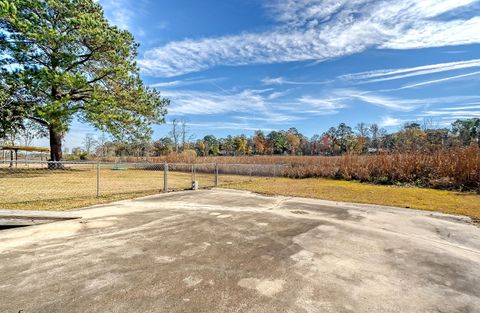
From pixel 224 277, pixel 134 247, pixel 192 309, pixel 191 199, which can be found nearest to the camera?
pixel 192 309

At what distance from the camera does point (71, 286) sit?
110 inches

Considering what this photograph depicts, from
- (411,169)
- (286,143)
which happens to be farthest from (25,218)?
(286,143)

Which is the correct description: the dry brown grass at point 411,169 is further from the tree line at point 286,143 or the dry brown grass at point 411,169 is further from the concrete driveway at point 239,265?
the tree line at point 286,143

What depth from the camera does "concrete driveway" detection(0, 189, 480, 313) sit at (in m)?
2.54

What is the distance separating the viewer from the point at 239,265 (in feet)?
11.2

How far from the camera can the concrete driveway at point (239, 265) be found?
2.54 m

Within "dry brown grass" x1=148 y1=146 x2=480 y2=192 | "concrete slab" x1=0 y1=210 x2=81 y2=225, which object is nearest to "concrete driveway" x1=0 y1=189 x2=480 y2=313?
"concrete slab" x1=0 y1=210 x2=81 y2=225

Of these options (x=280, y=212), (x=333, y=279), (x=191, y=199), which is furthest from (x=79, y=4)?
(x=333, y=279)

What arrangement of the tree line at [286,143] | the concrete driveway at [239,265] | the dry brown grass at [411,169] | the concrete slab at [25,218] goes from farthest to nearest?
the tree line at [286,143]
the dry brown grass at [411,169]
the concrete slab at [25,218]
the concrete driveway at [239,265]

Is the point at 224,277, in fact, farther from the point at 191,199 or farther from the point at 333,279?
the point at 191,199

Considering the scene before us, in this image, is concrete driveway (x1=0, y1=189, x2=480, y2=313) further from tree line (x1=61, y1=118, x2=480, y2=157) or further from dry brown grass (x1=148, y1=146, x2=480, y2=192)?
tree line (x1=61, y1=118, x2=480, y2=157)

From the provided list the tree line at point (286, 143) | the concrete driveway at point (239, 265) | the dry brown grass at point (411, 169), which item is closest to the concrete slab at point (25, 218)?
the concrete driveway at point (239, 265)

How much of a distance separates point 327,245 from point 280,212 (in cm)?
262

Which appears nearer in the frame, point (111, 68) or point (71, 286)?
point (71, 286)
